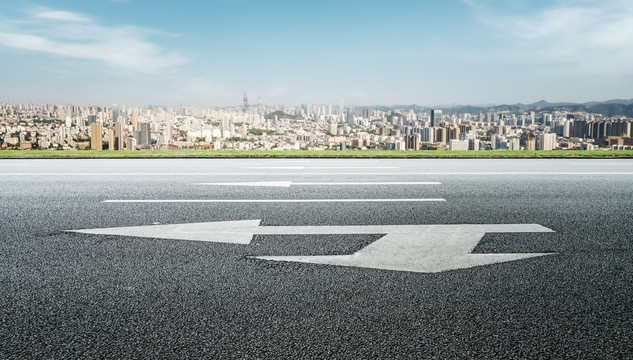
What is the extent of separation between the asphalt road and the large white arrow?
0.48 feet

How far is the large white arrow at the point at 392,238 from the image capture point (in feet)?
12.6

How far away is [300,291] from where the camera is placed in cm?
316

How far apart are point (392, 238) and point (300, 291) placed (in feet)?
5.83

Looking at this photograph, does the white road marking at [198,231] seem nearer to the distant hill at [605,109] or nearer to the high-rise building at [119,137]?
the high-rise building at [119,137]

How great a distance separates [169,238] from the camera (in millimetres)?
4641

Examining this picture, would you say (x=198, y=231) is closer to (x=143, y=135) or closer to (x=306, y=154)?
(x=306, y=154)

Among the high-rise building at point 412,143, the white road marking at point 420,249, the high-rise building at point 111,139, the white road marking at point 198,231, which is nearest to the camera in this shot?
the white road marking at point 420,249

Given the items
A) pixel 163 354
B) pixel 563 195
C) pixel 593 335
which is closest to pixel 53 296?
pixel 163 354

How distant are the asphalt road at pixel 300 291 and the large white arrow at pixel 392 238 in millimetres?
145

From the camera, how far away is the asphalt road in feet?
7.95

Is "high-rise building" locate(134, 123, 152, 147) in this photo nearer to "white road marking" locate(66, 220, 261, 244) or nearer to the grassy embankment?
the grassy embankment

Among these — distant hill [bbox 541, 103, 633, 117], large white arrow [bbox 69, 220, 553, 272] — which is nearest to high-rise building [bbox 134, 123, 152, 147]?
large white arrow [bbox 69, 220, 553, 272]

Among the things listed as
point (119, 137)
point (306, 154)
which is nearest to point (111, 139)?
point (119, 137)

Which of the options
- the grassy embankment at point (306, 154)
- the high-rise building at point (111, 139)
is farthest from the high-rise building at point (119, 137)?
the grassy embankment at point (306, 154)
